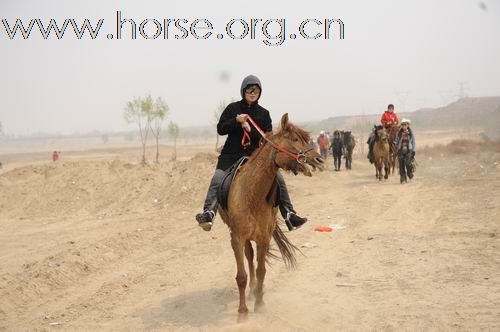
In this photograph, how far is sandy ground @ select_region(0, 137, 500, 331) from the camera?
5.66 meters

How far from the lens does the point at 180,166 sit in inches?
802

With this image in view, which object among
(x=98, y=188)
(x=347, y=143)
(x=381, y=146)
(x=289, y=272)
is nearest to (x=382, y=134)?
(x=381, y=146)

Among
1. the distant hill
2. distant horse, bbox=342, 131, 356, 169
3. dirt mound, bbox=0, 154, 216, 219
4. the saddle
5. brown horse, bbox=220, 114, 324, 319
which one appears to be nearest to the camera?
brown horse, bbox=220, 114, 324, 319

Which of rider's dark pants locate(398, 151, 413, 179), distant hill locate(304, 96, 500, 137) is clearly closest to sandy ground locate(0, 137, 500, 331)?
rider's dark pants locate(398, 151, 413, 179)

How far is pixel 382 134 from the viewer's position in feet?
62.1

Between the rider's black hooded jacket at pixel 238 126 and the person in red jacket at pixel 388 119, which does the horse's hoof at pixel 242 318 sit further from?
the person in red jacket at pixel 388 119

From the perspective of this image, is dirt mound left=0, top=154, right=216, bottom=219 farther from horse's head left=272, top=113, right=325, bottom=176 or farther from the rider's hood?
horse's head left=272, top=113, right=325, bottom=176

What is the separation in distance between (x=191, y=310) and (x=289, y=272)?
2.01 meters

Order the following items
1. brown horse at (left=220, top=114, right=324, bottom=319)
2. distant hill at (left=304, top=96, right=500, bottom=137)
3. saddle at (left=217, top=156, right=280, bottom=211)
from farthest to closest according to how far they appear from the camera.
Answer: distant hill at (left=304, top=96, right=500, bottom=137), saddle at (left=217, top=156, right=280, bottom=211), brown horse at (left=220, top=114, right=324, bottom=319)

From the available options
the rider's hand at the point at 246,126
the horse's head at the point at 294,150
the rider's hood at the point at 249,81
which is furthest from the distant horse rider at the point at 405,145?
the horse's head at the point at 294,150

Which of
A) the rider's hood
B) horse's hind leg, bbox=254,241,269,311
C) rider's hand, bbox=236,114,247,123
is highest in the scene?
the rider's hood

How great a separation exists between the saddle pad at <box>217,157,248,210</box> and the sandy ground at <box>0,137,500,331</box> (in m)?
1.49

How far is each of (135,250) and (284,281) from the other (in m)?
4.22

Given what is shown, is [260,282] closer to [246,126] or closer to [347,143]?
[246,126]
